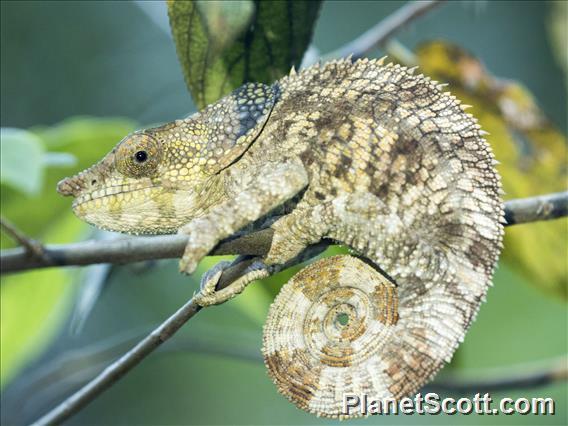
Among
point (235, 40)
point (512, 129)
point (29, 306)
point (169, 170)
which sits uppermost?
point (235, 40)

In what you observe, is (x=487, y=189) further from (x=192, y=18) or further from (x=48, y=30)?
(x=48, y=30)

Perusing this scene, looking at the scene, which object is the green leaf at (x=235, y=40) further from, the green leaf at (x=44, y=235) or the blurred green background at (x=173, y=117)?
the blurred green background at (x=173, y=117)

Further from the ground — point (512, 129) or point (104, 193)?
point (104, 193)

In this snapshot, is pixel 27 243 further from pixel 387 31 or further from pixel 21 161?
pixel 387 31

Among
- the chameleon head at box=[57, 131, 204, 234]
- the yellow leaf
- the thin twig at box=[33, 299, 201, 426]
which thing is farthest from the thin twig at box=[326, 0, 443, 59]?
the thin twig at box=[33, 299, 201, 426]

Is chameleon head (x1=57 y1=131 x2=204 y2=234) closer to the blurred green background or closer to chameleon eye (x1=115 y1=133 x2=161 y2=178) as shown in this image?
chameleon eye (x1=115 y1=133 x2=161 y2=178)

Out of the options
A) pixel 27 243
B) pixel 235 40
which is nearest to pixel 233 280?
pixel 27 243
